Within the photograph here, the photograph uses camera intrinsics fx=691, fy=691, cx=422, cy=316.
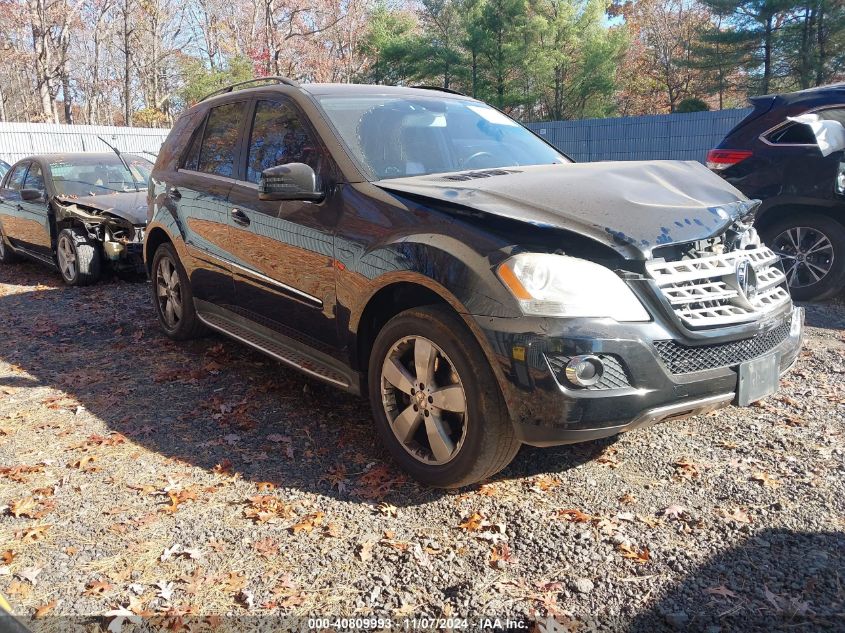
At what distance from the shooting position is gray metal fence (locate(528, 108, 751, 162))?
16.7 meters

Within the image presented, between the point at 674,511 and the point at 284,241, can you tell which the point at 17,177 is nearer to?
the point at 284,241

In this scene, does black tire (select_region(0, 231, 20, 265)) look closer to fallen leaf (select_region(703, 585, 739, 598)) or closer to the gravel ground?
the gravel ground

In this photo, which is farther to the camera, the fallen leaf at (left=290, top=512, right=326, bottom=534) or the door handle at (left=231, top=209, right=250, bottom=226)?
the door handle at (left=231, top=209, right=250, bottom=226)

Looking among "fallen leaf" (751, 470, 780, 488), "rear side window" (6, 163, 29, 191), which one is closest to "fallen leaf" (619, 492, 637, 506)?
"fallen leaf" (751, 470, 780, 488)

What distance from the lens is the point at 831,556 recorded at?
2561mm

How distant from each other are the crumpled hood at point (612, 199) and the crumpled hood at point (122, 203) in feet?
17.7

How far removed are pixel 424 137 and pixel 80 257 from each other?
5.55 metres

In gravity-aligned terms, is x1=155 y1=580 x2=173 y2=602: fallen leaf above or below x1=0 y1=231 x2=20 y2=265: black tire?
below

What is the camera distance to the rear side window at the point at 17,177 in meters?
9.22

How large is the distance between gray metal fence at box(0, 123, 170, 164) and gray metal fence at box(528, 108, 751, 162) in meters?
11.8

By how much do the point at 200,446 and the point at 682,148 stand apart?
16310 millimetres

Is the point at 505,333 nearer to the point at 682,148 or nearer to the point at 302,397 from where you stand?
the point at 302,397

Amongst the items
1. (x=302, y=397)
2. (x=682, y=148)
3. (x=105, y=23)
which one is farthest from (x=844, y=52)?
(x=105, y=23)

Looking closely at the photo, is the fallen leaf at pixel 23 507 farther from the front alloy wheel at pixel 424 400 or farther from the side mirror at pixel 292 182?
the side mirror at pixel 292 182
